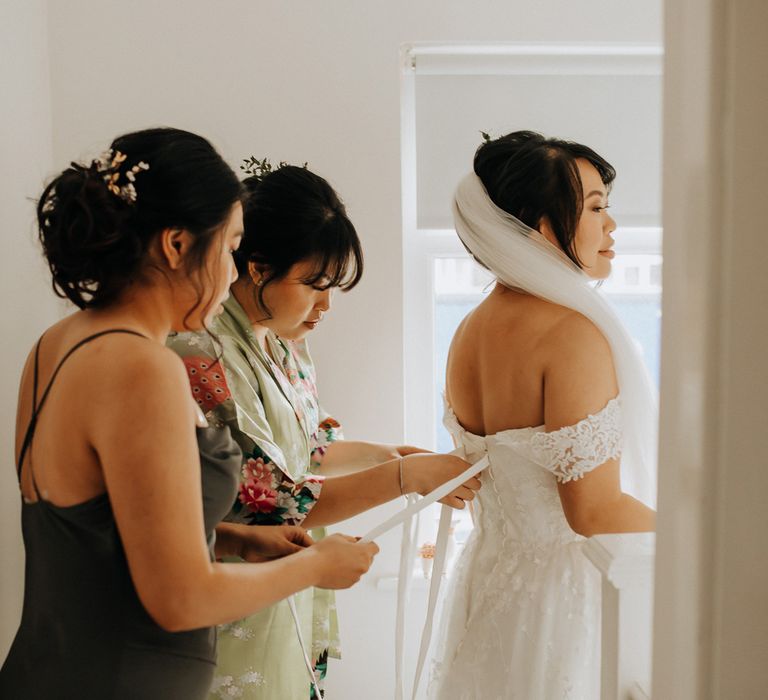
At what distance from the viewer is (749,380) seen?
53cm

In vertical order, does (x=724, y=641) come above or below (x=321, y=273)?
below

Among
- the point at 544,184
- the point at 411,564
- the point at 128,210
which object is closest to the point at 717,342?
Answer: the point at 128,210

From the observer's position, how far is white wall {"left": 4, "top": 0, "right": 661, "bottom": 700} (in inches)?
84.7

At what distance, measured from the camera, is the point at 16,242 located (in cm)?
173

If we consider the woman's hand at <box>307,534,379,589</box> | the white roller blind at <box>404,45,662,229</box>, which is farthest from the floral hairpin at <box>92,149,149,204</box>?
the white roller blind at <box>404,45,662,229</box>

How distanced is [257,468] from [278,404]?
0.18 metres

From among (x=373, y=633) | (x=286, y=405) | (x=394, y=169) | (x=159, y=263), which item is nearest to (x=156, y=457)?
(x=159, y=263)

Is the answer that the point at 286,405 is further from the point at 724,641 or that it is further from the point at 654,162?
the point at 654,162

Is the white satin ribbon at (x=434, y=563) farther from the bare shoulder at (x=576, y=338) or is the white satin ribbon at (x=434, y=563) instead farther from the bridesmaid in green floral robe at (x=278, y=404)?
the bare shoulder at (x=576, y=338)

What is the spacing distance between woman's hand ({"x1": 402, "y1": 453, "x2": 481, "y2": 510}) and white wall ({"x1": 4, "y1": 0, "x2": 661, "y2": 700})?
2.18 ft

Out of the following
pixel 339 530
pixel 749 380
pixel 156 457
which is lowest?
pixel 339 530

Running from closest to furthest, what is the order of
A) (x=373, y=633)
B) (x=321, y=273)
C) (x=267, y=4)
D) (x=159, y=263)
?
(x=159, y=263), (x=321, y=273), (x=267, y=4), (x=373, y=633)

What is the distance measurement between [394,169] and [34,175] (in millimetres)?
929

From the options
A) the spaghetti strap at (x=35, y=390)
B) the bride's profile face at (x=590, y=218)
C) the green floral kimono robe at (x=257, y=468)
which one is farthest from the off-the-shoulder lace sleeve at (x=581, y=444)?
the spaghetti strap at (x=35, y=390)
